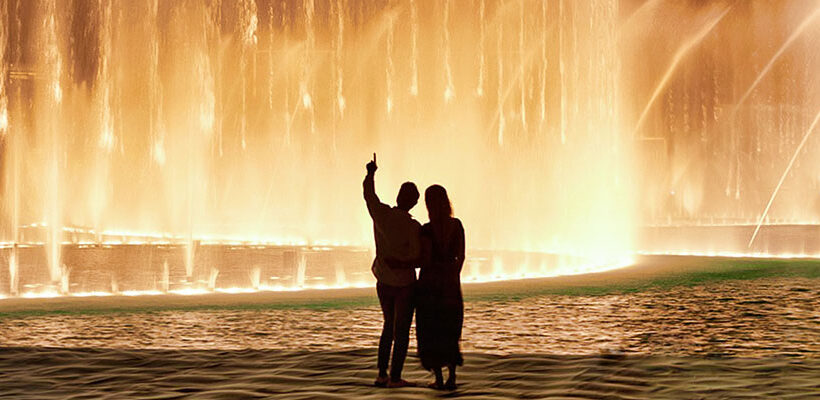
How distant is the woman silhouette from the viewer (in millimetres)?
8281

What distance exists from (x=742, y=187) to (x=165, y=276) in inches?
2458

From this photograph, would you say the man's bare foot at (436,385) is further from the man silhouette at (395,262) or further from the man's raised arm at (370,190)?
the man's raised arm at (370,190)

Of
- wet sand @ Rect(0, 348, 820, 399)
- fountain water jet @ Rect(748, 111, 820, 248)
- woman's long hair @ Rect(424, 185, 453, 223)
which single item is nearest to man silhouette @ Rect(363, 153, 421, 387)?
woman's long hair @ Rect(424, 185, 453, 223)

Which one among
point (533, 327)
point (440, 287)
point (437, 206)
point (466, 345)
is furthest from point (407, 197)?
point (533, 327)

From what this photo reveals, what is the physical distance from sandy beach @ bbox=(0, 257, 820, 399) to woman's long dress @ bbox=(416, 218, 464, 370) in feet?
1.05

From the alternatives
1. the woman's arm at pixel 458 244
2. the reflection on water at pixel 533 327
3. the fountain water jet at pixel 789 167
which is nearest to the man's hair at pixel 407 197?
the woman's arm at pixel 458 244

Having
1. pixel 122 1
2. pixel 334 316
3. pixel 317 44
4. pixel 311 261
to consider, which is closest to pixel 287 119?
pixel 317 44

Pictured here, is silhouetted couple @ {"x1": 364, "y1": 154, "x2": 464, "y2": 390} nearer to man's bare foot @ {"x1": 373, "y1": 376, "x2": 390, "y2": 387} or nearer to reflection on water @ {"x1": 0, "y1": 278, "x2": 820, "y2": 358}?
man's bare foot @ {"x1": 373, "y1": 376, "x2": 390, "y2": 387}

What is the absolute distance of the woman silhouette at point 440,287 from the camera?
8281 mm

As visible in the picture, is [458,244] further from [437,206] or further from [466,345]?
[466,345]

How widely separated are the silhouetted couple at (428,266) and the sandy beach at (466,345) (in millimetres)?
332

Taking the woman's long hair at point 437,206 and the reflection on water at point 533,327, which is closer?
the woman's long hair at point 437,206

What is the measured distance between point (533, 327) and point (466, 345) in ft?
5.64

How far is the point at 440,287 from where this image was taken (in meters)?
8.31
